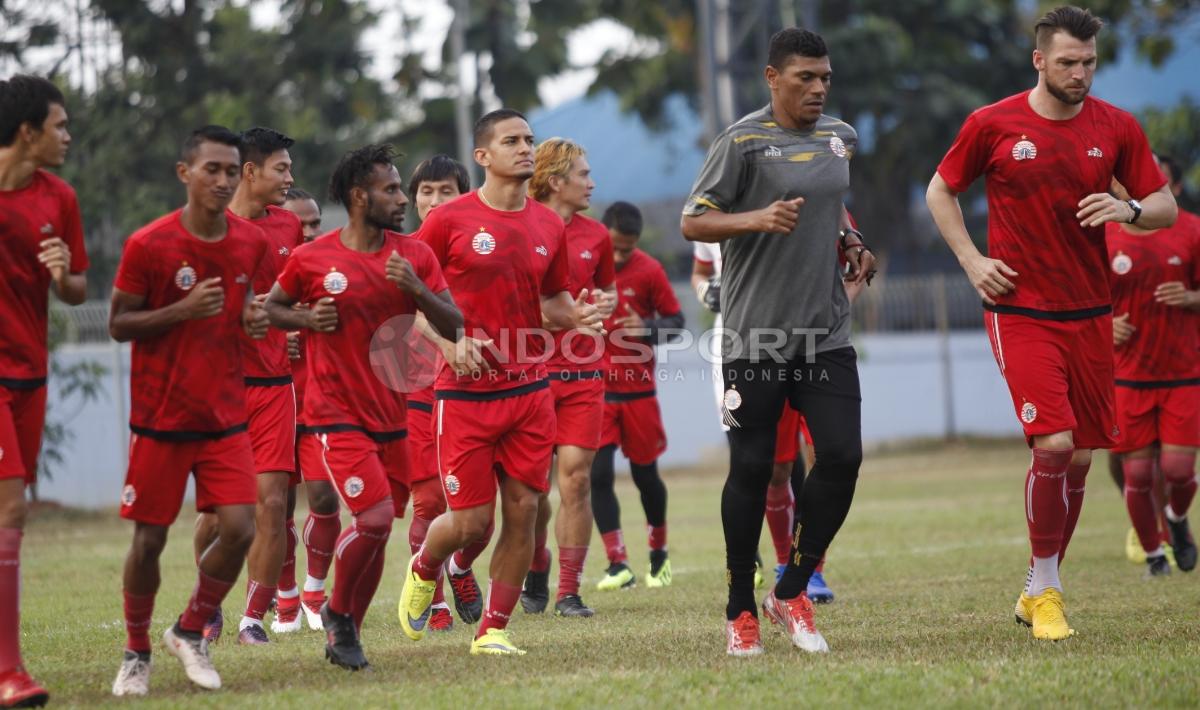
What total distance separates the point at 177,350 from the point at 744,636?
2881mm

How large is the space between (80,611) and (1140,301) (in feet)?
25.2

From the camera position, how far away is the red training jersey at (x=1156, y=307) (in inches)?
438

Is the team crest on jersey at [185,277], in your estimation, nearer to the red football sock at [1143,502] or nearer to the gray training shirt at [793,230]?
the gray training shirt at [793,230]

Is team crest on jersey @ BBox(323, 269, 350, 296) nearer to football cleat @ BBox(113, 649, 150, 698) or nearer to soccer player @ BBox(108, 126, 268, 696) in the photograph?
soccer player @ BBox(108, 126, 268, 696)

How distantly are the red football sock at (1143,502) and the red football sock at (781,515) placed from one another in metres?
2.56

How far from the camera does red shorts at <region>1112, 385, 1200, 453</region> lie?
436 inches

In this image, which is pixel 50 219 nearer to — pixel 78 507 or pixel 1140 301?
pixel 1140 301

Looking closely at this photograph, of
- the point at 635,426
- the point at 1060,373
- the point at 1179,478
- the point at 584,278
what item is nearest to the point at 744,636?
the point at 1060,373

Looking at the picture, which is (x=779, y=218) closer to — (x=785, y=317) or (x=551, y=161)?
(x=785, y=317)

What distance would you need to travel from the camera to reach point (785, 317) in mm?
7301

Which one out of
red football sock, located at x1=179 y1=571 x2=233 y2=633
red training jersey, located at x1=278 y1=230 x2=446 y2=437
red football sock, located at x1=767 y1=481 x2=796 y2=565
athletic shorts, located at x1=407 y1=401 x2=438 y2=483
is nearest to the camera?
red football sock, located at x1=179 y1=571 x2=233 y2=633

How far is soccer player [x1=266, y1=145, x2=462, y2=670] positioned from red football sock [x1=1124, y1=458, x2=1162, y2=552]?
6.00 meters

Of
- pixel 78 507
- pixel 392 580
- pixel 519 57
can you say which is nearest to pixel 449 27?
pixel 519 57

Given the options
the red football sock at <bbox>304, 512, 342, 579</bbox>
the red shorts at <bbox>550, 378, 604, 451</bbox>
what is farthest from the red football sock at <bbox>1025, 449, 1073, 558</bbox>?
the red football sock at <bbox>304, 512, 342, 579</bbox>
